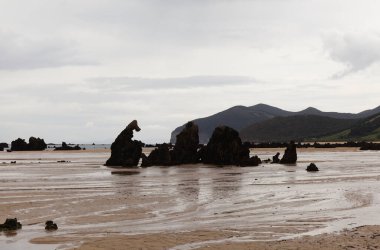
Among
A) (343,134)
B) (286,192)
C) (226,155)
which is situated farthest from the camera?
(343,134)

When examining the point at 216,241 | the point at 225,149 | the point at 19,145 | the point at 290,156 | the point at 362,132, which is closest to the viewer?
the point at 216,241

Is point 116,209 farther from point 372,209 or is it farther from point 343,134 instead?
point 343,134

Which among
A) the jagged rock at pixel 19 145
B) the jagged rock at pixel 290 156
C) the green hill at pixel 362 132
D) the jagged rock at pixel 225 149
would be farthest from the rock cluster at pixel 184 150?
the green hill at pixel 362 132

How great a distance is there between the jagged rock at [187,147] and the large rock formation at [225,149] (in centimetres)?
184

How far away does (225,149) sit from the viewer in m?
59.0

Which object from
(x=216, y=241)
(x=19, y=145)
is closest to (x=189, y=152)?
(x=216, y=241)

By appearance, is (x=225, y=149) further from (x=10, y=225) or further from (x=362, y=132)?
(x=362, y=132)

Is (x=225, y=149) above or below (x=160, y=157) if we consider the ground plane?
above

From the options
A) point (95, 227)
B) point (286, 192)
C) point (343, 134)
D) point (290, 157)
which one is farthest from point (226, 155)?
point (343, 134)

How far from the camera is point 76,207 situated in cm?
2066

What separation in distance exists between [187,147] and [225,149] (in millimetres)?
4794

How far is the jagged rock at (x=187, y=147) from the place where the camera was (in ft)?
195

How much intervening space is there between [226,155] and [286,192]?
32.7m

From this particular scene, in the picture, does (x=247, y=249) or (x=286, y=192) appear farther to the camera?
(x=286, y=192)
